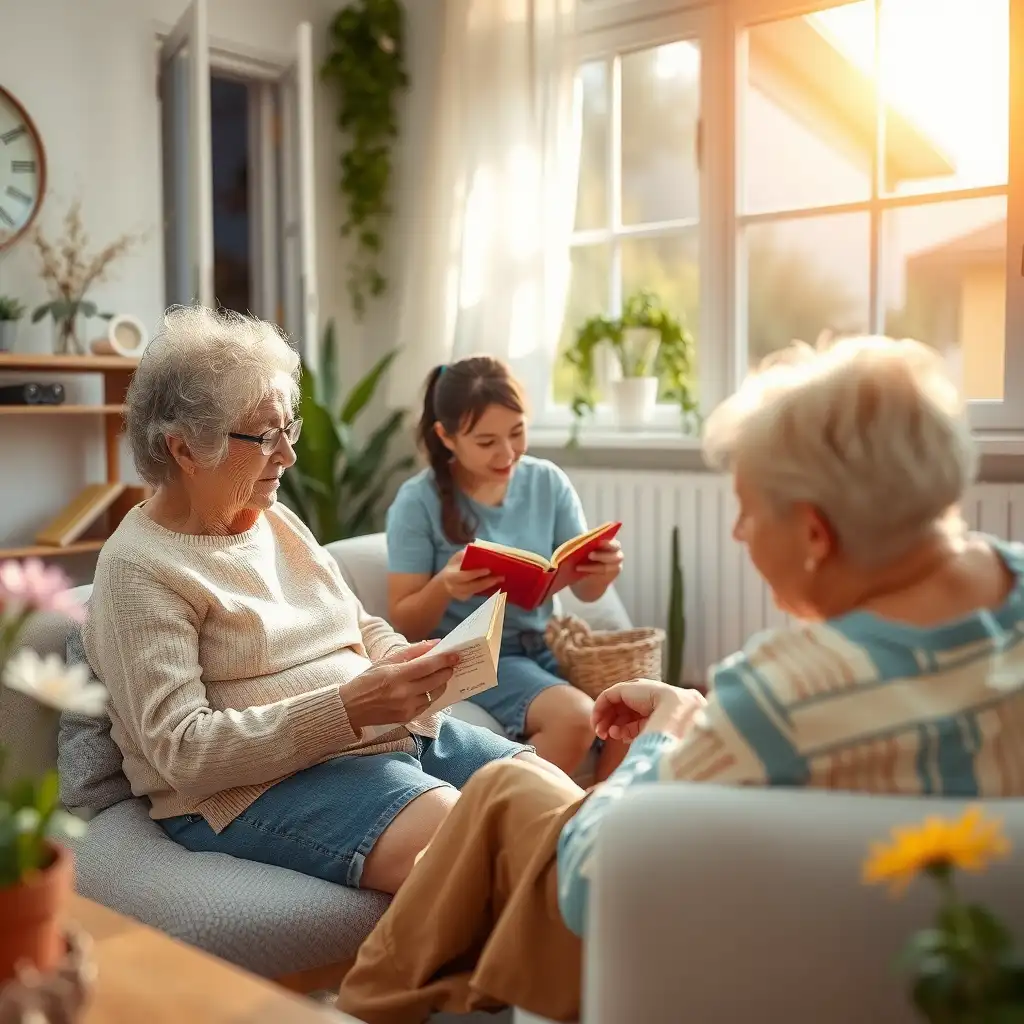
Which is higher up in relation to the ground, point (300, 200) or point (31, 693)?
point (300, 200)

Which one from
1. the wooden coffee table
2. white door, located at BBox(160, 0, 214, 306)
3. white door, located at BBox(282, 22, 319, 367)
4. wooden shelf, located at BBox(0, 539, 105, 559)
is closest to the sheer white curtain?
white door, located at BBox(282, 22, 319, 367)

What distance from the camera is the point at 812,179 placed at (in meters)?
3.58

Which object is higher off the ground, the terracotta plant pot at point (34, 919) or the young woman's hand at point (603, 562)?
the young woman's hand at point (603, 562)

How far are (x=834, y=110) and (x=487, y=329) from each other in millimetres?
1288

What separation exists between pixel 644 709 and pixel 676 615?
80.9 inches

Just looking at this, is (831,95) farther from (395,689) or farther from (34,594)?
(34,594)

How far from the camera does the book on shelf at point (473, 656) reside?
165cm

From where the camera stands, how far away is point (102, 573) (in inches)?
67.1

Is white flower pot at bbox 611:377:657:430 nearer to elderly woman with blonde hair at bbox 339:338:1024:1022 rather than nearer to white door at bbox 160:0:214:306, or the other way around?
white door at bbox 160:0:214:306

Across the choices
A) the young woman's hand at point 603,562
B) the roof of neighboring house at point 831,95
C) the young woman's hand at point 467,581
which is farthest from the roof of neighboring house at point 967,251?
the young woman's hand at point 467,581

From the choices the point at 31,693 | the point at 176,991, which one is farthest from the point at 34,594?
the point at 176,991

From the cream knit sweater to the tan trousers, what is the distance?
375 millimetres

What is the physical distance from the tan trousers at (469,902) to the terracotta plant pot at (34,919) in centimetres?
47

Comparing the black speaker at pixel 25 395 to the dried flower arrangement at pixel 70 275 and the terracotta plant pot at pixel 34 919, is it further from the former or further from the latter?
the terracotta plant pot at pixel 34 919
